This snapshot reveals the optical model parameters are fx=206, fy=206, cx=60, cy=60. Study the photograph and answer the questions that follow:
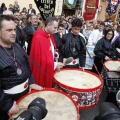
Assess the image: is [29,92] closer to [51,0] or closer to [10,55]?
[10,55]

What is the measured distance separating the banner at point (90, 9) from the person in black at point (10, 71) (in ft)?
23.4

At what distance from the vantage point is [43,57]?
3201 mm

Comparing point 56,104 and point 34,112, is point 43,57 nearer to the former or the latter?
point 56,104

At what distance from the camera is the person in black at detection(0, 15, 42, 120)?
2053 mm

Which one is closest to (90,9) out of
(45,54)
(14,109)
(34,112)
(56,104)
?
(45,54)

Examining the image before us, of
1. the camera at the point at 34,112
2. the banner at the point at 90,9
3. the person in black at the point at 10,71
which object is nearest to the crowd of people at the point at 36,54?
the person in black at the point at 10,71

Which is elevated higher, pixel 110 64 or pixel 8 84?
pixel 8 84

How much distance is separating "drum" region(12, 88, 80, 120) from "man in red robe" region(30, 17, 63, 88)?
0.73 meters

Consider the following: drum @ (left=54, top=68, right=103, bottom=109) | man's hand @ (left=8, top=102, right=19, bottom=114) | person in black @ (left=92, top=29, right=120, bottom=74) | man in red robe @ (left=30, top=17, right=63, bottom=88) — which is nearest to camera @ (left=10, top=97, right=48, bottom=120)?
man's hand @ (left=8, top=102, right=19, bottom=114)

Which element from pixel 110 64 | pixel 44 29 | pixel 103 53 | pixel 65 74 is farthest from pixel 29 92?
pixel 103 53

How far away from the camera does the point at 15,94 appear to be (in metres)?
2.25

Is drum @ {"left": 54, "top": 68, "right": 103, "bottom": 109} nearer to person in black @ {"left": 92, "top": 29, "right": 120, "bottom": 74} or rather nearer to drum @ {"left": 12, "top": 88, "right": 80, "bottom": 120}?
drum @ {"left": 12, "top": 88, "right": 80, "bottom": 120}

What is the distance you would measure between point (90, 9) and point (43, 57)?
647 centimetres

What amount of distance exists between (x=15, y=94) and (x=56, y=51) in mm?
1490
